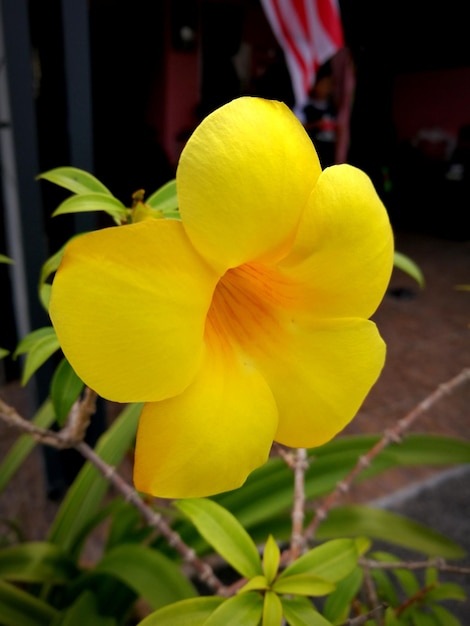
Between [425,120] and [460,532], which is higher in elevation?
[425,120]

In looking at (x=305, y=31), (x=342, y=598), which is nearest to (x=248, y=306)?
(x=342, y=598)

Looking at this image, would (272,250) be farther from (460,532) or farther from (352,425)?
(352,425)

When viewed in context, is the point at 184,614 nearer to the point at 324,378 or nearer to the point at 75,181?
the point at 324,378

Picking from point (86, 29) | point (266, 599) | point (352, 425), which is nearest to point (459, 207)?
point (352, 425)

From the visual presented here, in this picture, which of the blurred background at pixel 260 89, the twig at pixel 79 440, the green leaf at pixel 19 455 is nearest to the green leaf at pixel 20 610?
the green leaf at pixel 19 455

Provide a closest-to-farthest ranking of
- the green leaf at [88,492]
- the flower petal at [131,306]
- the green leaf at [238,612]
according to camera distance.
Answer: the flower petal at [131,306], the green leaf at [238,612], the green leaf at [88,492]

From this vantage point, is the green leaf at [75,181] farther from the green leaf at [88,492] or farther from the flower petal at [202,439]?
the green leaf at [88,492]
